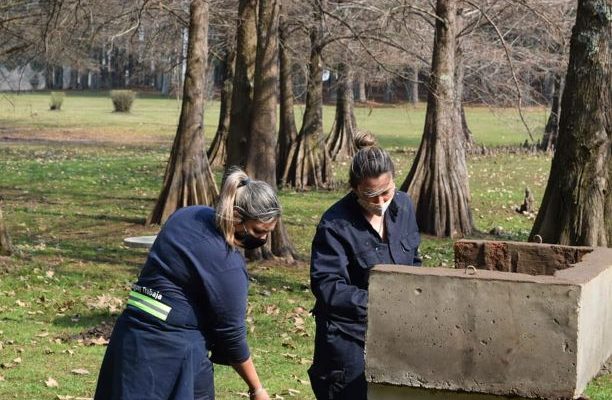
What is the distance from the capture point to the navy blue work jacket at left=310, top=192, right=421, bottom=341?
4980 mm

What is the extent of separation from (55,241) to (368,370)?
34.4 feet

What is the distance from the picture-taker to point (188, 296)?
182 inches

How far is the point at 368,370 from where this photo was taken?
5039 millimetres

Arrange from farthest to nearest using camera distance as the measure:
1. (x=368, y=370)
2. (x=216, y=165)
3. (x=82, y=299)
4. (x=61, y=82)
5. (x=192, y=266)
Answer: (x=61, y=82), (x=216, y=165), (x=82, y=299), (x=368, y=370), (x=192, y=266)

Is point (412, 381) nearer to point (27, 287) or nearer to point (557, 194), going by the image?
point (557, 194)

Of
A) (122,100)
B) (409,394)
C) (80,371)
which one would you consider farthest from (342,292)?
(122,100)

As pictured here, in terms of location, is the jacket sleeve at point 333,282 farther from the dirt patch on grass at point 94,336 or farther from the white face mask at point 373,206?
the dirt patch on grass at point 94,336

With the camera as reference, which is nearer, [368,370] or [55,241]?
[368,370]

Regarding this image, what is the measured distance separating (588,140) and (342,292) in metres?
5.31

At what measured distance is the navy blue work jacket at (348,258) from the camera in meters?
4.98

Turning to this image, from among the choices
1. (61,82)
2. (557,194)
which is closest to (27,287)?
(557,194)

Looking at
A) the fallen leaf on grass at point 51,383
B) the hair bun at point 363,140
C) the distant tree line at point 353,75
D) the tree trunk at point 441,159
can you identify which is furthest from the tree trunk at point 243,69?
the hair bun at point 363,140

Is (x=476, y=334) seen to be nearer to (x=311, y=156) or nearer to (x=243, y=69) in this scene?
(x=243, y=69)

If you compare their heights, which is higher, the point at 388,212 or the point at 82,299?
the point at 388,212
